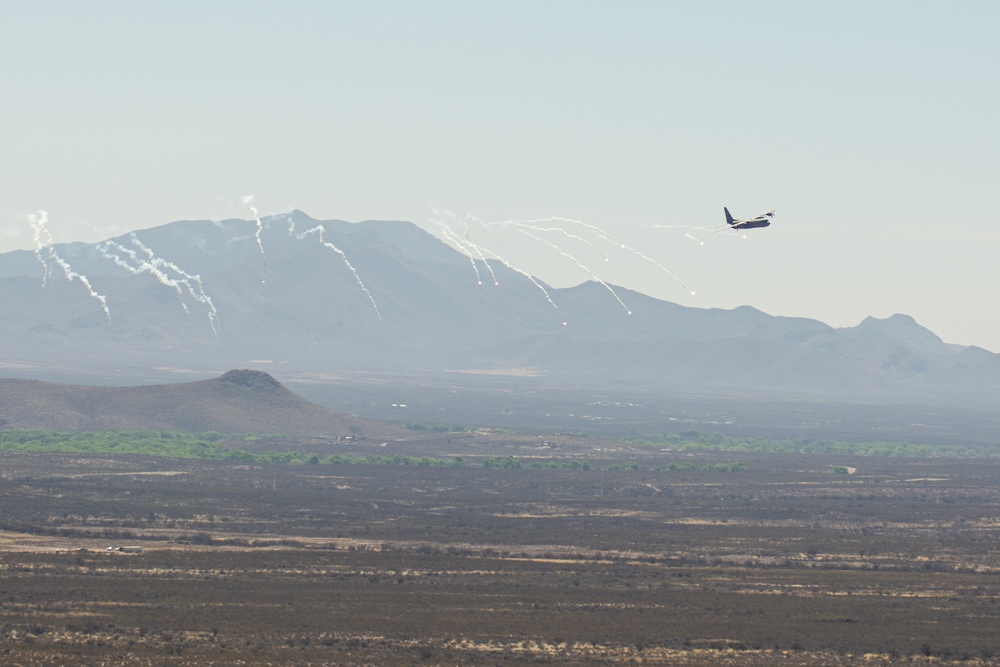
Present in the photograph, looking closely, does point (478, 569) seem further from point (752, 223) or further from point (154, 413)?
point (154, 413)

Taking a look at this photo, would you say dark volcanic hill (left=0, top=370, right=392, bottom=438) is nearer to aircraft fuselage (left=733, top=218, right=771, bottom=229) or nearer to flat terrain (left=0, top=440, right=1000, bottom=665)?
flat terrain (left=0, top=440, right=1000, bottom=665)

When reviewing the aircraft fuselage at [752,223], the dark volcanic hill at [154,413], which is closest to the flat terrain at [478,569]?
the aircraft fuselage at [752,223]

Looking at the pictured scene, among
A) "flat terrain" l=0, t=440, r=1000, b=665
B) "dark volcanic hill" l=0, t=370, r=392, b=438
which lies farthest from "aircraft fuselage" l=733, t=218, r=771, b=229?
"dark volcanic hill" l=0, t=370, r=392, b=438

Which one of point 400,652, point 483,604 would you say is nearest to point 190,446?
point 483,604

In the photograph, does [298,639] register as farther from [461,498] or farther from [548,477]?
[548,477]

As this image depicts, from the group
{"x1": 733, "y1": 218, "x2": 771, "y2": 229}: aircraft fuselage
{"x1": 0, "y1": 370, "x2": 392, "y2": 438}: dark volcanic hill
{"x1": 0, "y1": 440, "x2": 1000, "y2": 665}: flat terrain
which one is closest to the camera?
{"x1": 0, "y1": 440, "x2": 1000, "y2": 665}: flat terrain

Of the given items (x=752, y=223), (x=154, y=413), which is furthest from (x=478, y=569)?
(x=154, y=413)
